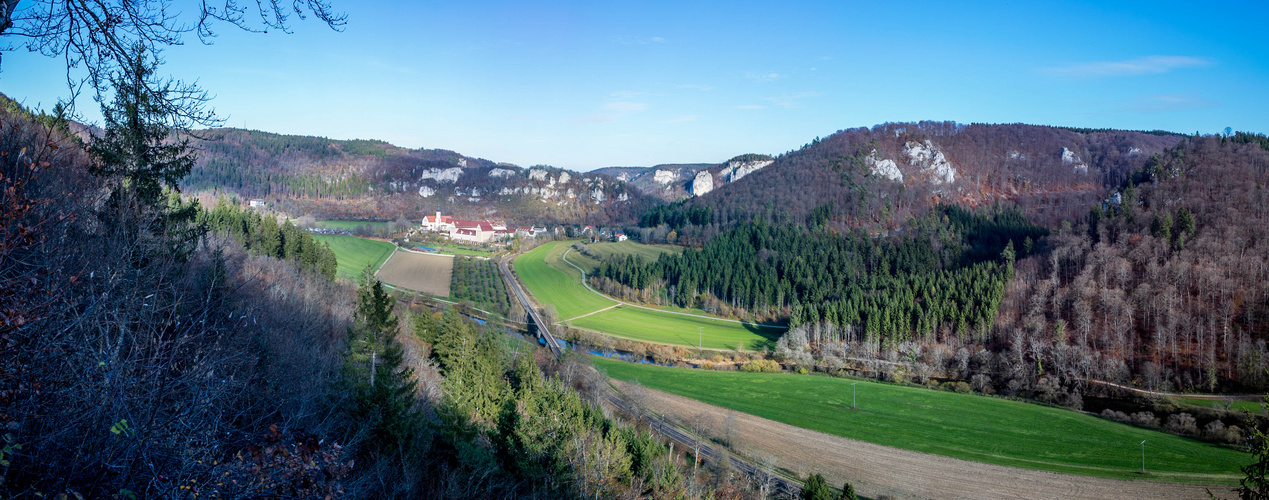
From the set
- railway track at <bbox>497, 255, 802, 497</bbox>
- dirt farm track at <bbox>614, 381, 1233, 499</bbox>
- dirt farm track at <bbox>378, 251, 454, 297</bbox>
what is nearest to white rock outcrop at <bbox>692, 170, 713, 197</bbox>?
dirt farm track at <bbox>378, 251, 454, 297</bbox>

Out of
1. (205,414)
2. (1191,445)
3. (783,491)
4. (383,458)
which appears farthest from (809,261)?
(205,414)

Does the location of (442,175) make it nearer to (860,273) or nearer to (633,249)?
(633,249)

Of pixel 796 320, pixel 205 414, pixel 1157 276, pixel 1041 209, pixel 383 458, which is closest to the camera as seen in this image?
pixel 205 414

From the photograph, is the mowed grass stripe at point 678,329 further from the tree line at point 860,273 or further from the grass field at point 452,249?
the grass field at point 452,249

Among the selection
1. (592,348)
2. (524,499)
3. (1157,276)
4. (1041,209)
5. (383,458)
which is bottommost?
(592,348)

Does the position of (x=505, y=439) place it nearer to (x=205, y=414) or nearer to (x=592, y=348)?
(x=205, y=414)

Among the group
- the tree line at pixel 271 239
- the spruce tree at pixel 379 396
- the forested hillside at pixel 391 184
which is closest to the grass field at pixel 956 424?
the tree line at pixel 271 239

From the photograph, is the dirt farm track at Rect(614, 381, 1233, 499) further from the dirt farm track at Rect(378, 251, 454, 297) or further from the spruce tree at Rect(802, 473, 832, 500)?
the dirt farm track at Rect(378, 251, 454, 297)
